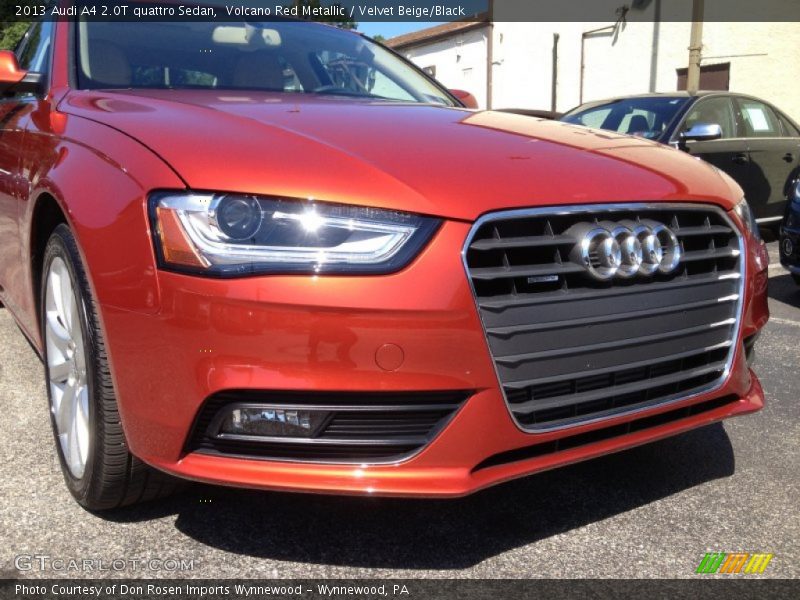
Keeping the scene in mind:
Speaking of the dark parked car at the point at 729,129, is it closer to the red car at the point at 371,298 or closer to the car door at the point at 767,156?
the car door at the point at 767,156

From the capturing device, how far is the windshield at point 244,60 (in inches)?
108

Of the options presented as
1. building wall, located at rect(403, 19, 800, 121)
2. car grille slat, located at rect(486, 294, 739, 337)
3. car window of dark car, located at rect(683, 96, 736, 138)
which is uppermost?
building wall, located at rect(403, 19, 800, 121)

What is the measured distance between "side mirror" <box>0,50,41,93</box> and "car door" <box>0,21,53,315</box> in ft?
0.15

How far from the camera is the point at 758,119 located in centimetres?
759

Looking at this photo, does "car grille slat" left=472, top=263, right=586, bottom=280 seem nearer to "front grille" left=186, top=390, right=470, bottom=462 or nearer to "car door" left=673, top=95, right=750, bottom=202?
"front grille" left=186, top=390, right=470, bottom=462

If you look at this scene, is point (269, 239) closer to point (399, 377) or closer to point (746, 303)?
point (399, 377)

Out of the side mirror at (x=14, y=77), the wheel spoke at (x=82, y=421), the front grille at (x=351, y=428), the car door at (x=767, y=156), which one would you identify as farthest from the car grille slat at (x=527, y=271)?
the car door at (x=767, y=156)

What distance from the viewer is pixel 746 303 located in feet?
7.39

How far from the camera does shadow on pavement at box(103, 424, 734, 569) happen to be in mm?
2018

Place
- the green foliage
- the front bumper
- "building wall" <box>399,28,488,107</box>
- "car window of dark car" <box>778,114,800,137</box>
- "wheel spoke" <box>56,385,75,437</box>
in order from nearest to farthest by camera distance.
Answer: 1. the front bumper
2. "wheel spoke" <box>56,385,75,437</box>
3. "car window of dark car" <box>778,114,800,137</box>
4. the green foliage
5. "building wall" <box>399,28,488,107</box>

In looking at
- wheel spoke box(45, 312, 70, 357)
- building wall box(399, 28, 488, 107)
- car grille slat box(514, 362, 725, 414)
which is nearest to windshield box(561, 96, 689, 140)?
car grille slat box(514, 362, 725, 414)

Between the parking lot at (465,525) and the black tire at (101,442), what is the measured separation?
9 cm

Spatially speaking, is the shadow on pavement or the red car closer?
the red car

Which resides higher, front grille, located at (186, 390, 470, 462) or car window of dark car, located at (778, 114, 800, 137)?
car window of dark car, located at (778, 114, 800, 137)
